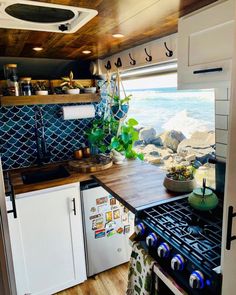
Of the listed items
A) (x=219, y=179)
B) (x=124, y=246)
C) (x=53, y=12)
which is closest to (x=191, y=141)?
(x=219, y=179)

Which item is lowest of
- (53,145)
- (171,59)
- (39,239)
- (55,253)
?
(55,253)

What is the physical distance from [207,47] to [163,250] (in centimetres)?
104

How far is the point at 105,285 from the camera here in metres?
2.21

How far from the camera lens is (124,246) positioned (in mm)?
2408

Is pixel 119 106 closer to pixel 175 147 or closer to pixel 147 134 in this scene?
pixel 147 134

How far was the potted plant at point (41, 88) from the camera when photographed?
2285 mm

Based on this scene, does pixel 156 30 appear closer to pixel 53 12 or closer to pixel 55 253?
pixel 53 12

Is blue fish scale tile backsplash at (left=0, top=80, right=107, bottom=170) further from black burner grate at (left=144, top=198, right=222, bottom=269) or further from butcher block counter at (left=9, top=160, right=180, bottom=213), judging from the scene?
black burner grate at (left=144, top=198, right=222, bottom=269)

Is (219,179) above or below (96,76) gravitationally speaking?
below

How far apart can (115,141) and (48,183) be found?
812mm

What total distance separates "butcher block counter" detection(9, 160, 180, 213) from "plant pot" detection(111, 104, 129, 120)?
52cm

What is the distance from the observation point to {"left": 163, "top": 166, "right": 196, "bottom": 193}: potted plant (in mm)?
1729

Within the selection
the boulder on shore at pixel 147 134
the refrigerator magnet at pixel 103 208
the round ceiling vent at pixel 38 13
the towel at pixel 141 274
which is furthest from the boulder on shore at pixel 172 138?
the round ceiling vent at pixel 38 13

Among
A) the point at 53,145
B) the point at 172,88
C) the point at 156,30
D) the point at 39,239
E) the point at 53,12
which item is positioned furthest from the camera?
the point at 53,145
